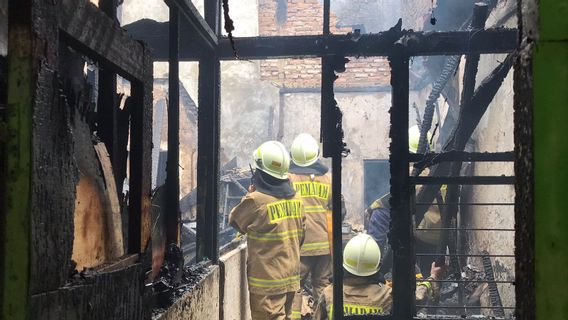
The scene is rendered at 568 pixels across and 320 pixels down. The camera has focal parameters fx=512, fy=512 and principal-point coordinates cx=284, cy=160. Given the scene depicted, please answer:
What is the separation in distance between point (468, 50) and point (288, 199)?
296 centimetres

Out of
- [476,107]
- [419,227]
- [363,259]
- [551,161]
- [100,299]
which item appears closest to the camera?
[551,161]

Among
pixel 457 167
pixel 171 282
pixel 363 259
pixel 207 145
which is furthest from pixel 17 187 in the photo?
pixel 457 167

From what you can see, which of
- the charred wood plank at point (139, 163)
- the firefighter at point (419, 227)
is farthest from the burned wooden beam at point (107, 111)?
the firefighter at point (419, 227)

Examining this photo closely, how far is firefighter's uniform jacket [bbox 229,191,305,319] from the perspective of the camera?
5539 mm

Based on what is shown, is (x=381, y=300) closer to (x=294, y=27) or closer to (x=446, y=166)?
(x=446, y=166)

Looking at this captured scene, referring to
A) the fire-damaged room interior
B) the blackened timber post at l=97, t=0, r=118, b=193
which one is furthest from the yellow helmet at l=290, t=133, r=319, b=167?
the blackened timber post at l=97, t=0, r=118, b=193

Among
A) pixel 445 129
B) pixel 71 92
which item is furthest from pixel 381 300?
pixel 445 129

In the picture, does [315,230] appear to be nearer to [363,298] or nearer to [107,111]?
[363,298]

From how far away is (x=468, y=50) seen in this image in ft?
11.2

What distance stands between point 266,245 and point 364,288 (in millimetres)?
1557

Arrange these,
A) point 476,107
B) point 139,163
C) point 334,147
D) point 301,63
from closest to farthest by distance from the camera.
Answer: point 139,163, point 334,147, point 476,107, point 301,63

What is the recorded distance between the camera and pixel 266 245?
565 centimetres

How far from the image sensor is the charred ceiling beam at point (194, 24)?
279 centimetres

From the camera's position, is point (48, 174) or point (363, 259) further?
point (363, 259)
